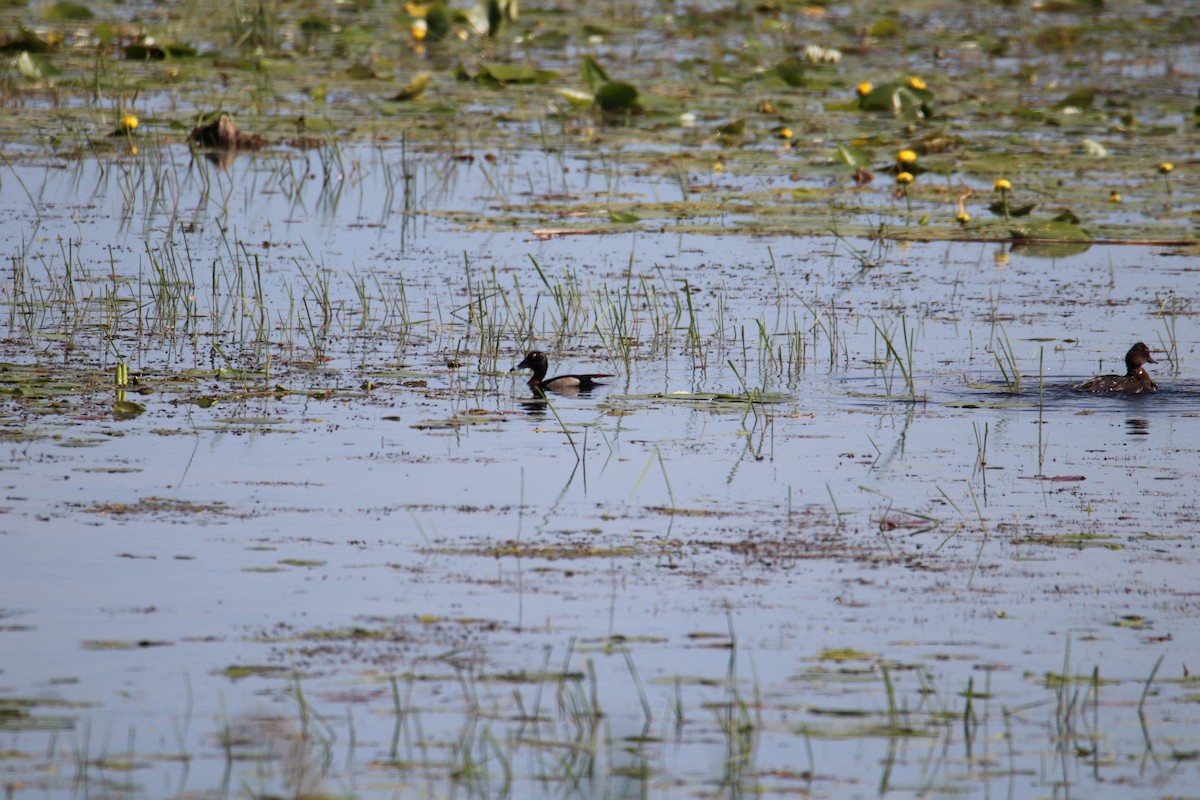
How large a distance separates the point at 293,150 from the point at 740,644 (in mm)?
10488

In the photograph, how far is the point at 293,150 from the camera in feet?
47.7

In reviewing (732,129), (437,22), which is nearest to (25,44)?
(437,22)

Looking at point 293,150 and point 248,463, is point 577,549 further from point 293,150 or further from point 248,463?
point 293,150

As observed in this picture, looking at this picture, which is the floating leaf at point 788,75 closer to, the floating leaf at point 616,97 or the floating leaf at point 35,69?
the floating leaf at point 616,97

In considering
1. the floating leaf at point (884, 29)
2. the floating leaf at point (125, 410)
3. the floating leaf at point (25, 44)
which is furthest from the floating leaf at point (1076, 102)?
the floating leaf at point (125, 410)

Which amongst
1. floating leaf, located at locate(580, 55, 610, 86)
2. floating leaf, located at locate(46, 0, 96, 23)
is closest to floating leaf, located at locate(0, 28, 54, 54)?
floating leaf, located at locate(46, 0, 96, 23)

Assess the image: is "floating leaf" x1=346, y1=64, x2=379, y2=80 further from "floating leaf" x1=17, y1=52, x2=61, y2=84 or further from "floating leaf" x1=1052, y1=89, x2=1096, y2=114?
"floating leaf" x1=1052, y1=89, x2=1096, y2=114

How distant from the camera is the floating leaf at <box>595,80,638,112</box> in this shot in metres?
15.5

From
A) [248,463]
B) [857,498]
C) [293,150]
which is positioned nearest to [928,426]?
[857,498]

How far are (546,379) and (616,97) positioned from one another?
25.1ft

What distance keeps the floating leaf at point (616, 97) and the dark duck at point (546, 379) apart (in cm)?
731

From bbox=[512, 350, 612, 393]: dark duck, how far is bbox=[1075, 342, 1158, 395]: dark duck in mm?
2433

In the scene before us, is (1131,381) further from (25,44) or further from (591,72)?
(25,44)

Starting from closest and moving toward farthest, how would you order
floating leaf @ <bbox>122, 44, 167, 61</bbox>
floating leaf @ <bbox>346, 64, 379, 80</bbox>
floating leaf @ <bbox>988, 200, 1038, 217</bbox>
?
floating leaf @ <bbox>988, 200, 1038, 217</bbox>, floating leaf @ <bbox>122, 44, 167, 61</bbox>, floating leaf @ <bbox>346, 64, 379, 80</bbox>
